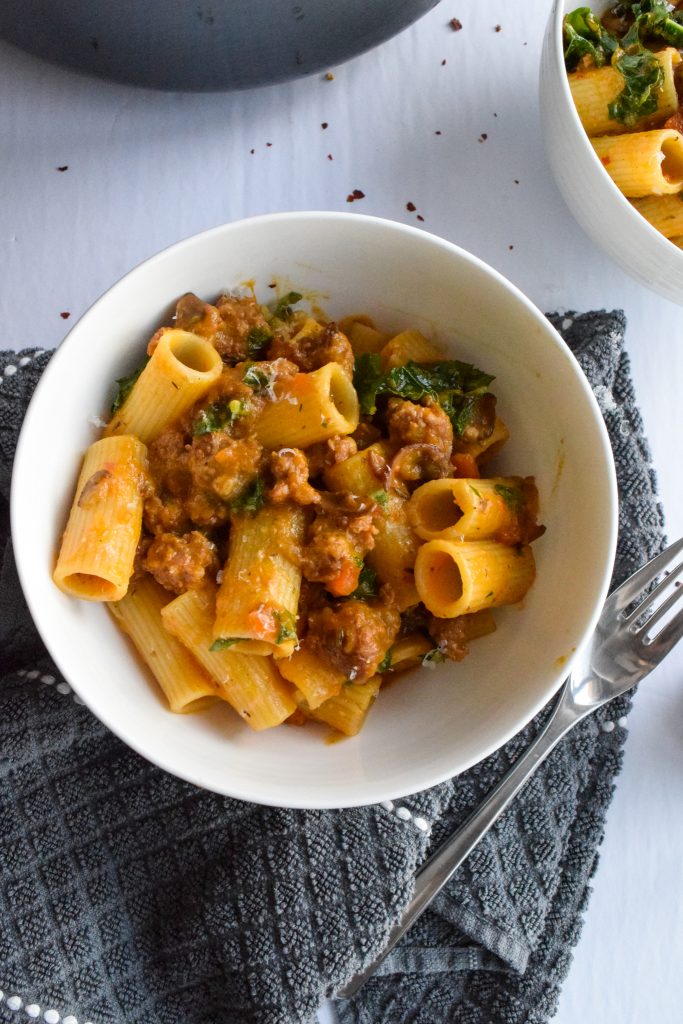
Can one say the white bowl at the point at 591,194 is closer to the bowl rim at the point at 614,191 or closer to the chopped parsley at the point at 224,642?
the bowl rim at the point at 614,191

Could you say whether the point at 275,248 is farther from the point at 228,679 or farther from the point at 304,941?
the point at 304,941

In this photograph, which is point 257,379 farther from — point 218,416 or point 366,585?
point 366,585

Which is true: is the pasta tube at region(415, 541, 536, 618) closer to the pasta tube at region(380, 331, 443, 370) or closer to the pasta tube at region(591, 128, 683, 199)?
the pasta tube at region(380, 331, 443, 370)

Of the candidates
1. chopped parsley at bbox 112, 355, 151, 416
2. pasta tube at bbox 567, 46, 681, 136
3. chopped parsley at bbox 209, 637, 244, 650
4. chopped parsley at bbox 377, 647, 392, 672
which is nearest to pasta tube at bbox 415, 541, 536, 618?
chopped parsley at bbox 377, 647, 392, 672

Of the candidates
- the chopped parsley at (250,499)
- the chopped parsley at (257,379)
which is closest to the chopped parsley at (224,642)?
the chopped parsley at (250,499)

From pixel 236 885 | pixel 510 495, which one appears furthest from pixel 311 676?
pixel 236 885

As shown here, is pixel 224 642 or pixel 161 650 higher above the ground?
pixel 224 642
